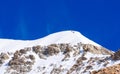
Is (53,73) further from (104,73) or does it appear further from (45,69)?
(104,73)

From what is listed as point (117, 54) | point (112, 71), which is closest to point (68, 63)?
point (117, 54)

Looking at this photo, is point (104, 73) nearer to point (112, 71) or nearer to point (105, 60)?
point (112, 71)

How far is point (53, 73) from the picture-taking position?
629 feet

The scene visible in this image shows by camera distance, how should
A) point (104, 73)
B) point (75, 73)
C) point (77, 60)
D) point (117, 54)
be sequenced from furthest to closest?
1. point (77, 60)
2. point (75, 73)
3. point (117, 54)
4. point (104, 73)

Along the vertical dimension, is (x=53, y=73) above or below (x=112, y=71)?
above

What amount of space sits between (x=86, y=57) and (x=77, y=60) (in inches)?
207

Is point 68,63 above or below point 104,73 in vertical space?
above

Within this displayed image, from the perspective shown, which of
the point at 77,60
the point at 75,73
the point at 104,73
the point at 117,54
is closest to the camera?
the point at 104,73

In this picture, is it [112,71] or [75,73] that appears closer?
[112,71]

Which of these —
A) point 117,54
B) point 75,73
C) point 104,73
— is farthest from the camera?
point 75,73

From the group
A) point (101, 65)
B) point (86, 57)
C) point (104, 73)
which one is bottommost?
point (104, 73)

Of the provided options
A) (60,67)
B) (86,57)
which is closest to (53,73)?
(60,67)

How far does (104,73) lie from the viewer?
35.8 metres

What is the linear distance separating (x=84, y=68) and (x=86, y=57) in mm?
14150
